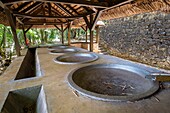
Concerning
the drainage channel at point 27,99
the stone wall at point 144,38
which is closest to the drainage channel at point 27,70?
the drainage channel at point 27,99

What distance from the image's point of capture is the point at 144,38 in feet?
18.6

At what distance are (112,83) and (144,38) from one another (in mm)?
4637

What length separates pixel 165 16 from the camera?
177 inches

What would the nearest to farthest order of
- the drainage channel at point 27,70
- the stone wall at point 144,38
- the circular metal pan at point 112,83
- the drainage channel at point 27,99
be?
the circular metal pan at point 112,83 → the drainage channel at point 27,99 → the drainage channel at point 27,70 → the stone wall at point 144,38

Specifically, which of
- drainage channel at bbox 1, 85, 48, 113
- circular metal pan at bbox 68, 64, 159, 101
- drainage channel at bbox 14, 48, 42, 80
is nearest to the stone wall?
circular metal pan at bbox 68, 64, 159, 101

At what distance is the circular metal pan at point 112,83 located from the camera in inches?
54.7

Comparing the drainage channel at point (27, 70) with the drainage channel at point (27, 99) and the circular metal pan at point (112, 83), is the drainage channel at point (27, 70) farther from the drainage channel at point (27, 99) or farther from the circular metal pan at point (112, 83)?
the circular metal pan at point (112, 83)

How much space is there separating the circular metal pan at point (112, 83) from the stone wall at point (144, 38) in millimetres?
3304

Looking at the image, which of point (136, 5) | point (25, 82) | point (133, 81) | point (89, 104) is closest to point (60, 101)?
point (89, 104)

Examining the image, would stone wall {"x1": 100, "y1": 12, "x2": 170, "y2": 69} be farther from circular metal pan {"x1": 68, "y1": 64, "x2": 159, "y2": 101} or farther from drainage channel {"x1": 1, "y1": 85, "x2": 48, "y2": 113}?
drainage channel {"x1": 1, "y1": 85, "x2": 48, "y2": 113}

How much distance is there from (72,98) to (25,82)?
952 millimetres

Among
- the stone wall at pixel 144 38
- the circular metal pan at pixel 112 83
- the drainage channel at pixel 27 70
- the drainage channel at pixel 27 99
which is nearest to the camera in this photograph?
the circular metal pan at pixel 112 83

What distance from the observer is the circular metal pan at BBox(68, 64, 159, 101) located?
139cm

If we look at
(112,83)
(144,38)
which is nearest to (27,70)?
(112,83)
